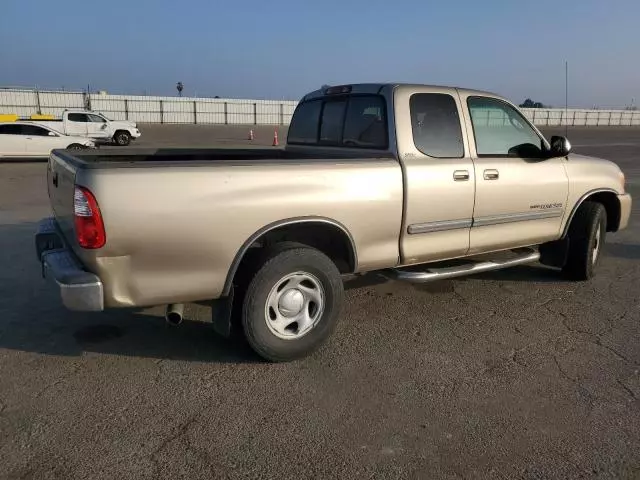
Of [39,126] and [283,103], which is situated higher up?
[283,103]

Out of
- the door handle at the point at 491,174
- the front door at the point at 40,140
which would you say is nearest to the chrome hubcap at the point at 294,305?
the door handle at the point at 491,174

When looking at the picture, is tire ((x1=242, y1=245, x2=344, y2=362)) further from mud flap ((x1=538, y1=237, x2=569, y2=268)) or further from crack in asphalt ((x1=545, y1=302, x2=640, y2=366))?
mud flap ((x1=538, y1=237, x2=569, y2=268))

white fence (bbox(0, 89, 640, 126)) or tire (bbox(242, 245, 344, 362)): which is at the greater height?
white fence (bbox(0, 89, 640, 126))

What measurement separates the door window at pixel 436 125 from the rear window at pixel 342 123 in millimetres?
260

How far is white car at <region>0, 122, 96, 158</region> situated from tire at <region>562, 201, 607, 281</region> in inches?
657

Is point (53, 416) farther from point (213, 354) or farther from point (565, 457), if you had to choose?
point (565, 457)

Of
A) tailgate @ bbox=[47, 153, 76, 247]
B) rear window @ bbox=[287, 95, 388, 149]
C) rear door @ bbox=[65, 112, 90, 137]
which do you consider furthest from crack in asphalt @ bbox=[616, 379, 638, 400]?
rear door @ bbox=[65, 112, 90, 137]

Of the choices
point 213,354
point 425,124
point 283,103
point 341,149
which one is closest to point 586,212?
point 425,124

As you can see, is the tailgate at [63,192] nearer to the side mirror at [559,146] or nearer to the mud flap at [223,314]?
the mud flap at [223,314]

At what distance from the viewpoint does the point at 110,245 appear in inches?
122

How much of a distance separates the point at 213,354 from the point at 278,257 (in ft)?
3.05

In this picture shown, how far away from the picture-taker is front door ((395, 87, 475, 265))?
4152 mm

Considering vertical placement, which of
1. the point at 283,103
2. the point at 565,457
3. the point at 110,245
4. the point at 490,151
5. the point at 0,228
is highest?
the point at 283,103

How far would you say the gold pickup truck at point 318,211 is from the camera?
124 inches
